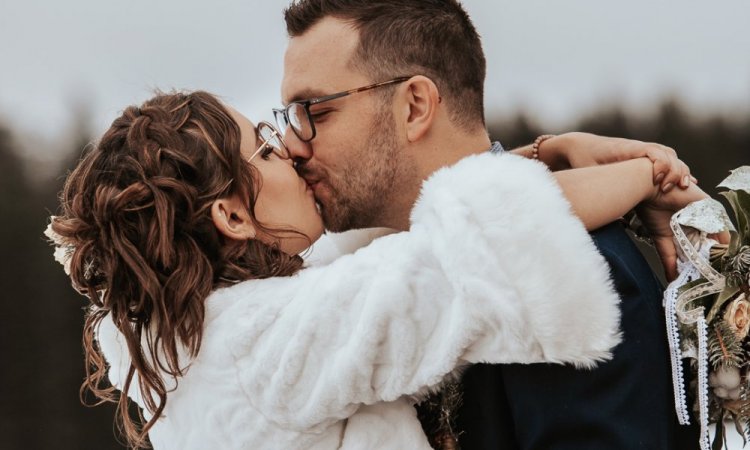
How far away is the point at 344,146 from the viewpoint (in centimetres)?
301

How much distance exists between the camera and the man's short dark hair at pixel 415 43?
3.09 metres

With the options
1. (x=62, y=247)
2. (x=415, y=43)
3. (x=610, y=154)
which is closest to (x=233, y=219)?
(x=62, y=247)

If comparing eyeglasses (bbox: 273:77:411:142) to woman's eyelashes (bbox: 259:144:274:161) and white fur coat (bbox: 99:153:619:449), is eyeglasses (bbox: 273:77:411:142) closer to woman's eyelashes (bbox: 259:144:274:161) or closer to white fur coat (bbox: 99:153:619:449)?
woman's eyelashes (bbox: 259:144:274:161)

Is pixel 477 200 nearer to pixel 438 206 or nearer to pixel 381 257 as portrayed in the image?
pixel 438 206

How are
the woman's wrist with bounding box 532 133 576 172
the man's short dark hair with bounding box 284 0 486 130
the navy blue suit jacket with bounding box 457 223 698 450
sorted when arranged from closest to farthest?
the navy blue suit jacket with bounding box 457 223 698 450 → the woman's wrist with bounding box 532 133 576 172 → the man's short dark hair with bounding box 284 0 486 130

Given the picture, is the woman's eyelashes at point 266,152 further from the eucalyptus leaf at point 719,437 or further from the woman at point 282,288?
the eucalyptus leaf at point 719,437

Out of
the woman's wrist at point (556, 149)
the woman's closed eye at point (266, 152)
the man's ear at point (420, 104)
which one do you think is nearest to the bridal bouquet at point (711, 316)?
the woman's wrist at point (556, 149)

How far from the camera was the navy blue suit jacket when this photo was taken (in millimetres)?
2174

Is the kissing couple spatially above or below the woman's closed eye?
below

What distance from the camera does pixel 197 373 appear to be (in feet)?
7.56

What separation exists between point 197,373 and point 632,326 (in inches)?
40.7

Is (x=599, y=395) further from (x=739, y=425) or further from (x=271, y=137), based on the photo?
(x=271, y=137)

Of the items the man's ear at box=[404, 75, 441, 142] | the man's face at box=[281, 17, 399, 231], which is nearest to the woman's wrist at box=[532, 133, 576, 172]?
the man's ear at box=[404, 75, 441, 142]

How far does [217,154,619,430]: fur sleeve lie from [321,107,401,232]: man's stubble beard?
0.81 meters
